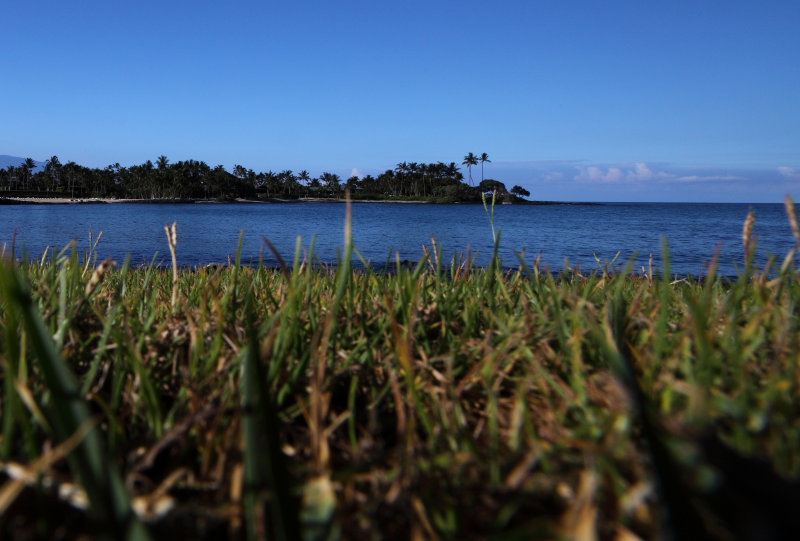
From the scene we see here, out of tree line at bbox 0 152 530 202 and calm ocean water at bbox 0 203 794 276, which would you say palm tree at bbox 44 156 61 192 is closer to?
tree line at bbox 0 152 530 202

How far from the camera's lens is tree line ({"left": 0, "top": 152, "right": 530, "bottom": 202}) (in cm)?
12622

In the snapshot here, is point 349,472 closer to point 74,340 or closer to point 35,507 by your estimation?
point 35,507

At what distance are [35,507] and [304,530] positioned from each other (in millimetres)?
389

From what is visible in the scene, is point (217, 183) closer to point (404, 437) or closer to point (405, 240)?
point (405, 240)

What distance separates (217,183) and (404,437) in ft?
486

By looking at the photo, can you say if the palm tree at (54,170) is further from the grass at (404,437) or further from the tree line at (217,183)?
the grass at (404,437)

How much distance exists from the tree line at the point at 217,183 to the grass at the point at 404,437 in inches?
4689

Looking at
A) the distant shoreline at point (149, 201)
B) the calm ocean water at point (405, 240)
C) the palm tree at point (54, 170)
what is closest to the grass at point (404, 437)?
the calm ocean water at point (405, 240)

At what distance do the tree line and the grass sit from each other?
4689 inches

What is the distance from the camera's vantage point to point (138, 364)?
3.39 feet

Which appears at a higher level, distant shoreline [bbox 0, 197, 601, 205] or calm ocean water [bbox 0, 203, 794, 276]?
distant shoreline [bbox 0, 197, 601, 205]

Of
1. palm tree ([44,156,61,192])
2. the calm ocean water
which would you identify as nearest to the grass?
the calm ocean water

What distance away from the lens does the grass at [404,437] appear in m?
0.60

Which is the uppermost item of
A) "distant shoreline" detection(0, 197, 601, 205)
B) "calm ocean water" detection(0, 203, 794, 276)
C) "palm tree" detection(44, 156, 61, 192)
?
"palm tree" detection(44, 156, 61, 192)
